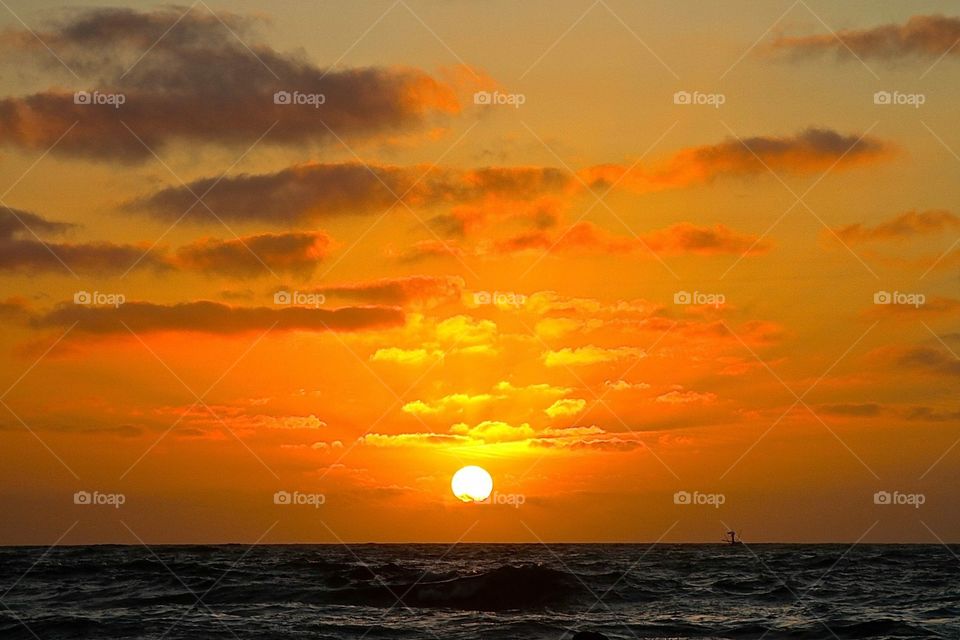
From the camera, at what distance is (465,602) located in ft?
136

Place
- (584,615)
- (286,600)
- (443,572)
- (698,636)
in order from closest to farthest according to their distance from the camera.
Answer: (698,636) → (584,615) → (286,600) → (443,572)

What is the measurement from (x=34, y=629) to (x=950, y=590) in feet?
126

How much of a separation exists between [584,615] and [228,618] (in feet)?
42.7

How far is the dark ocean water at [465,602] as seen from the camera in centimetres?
3250

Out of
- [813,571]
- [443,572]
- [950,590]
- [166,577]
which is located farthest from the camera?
[813,571]

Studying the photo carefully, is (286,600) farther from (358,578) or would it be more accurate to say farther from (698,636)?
(698,636)

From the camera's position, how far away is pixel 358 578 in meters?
53.3

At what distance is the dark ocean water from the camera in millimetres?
32500

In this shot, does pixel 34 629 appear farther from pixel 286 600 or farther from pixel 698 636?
pixel 698 636

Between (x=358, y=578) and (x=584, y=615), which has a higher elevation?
(x=358, y=578)

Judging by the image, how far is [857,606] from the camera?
3862cm

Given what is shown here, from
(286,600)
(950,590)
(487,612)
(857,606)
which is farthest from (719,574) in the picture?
(286,600)

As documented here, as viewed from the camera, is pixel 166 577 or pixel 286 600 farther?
pixel 166 577

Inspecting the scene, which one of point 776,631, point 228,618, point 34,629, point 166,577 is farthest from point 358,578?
point 776,631
